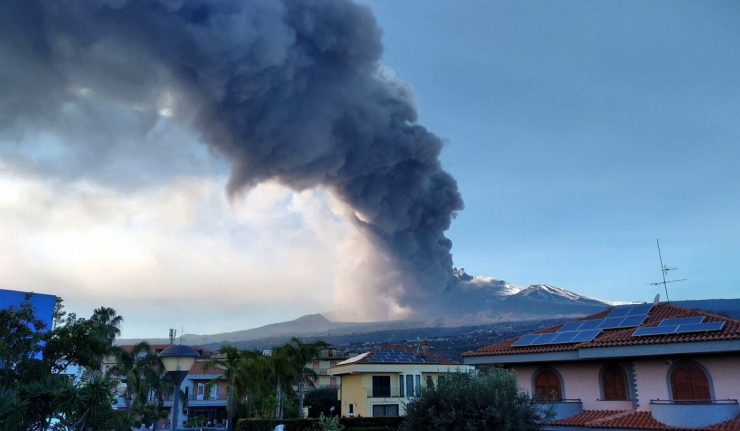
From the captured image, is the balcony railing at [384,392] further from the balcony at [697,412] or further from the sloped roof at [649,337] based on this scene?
the balcony at [697,412]

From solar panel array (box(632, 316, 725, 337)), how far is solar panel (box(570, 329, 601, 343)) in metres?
1.67

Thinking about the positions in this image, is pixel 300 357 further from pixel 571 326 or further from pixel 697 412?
pixel 697 412

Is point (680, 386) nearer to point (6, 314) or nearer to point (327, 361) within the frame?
point (6, 314)

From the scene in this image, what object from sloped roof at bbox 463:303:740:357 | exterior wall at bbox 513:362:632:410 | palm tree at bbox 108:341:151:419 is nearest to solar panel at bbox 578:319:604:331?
sloped roof at bbox 463:303:740:357

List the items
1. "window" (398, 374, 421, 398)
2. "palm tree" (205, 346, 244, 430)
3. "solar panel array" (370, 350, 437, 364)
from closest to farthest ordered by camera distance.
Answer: "palm tree" (205, 346, 244, 430) < "window" (398, 374, 421, 398) < "solar panel array" (370, 350, 437, 364)

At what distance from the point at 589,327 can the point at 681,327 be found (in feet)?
14.1

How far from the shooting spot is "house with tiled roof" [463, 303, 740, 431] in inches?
674

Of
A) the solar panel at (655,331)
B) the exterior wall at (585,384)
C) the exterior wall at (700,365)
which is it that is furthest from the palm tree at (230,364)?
the solar panel at (655,331)

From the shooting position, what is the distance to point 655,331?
1916cm

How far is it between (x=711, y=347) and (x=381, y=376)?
3470 centimetres

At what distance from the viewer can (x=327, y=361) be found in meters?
72.3

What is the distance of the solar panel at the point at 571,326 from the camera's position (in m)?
23.3

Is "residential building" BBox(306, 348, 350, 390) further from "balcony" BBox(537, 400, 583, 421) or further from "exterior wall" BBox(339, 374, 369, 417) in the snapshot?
"balcony" BBox(537, 400, 583, 421)

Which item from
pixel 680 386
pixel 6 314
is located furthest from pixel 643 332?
pixel 6 314
